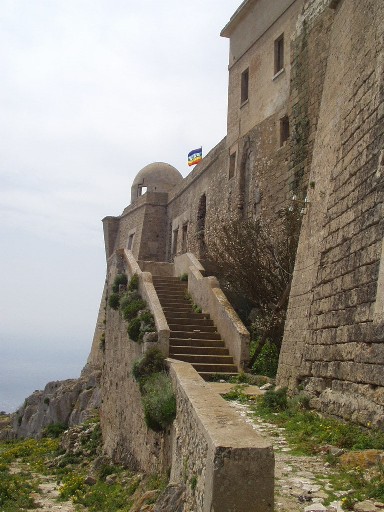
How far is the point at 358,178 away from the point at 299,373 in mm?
2923

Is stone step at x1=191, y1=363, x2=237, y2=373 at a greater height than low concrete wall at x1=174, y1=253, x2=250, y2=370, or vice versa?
low concrete wall at x1=174, y1=253, x2=250, y2=370

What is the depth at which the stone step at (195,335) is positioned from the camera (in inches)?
500

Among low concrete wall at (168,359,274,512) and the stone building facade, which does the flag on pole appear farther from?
low concrete wall at (168,359,274,512)

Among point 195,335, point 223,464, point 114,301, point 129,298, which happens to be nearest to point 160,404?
point 223,464

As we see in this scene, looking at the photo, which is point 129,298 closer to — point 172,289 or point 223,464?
point 172,289

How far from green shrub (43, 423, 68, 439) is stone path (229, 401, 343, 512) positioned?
13894 millimetres

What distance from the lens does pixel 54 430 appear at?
19.0 meters

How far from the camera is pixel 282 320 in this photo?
11703 mm

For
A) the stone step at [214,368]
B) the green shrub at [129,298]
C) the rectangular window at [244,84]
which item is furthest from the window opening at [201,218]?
the stone step at [214,368]

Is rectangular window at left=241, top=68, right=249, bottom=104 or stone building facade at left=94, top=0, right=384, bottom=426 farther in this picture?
rectangular window at left=241, top=68, right=249, bottom=104

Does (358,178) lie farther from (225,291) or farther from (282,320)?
(225,291)

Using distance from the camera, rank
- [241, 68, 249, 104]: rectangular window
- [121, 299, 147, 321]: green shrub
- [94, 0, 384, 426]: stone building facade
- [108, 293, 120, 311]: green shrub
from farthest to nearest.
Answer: [241, 68, 249, 104]: rectangular window, [108, 293, 120, 311]: green shrub, [121, 299, 147, 321]: green shrub, [94, 0, 384, 426]: stone building facade

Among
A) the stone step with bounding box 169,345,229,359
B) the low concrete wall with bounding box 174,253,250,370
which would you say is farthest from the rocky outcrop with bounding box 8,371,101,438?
the stone step with bounding box 169,345,229,359

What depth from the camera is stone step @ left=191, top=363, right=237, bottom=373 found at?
1134cm
